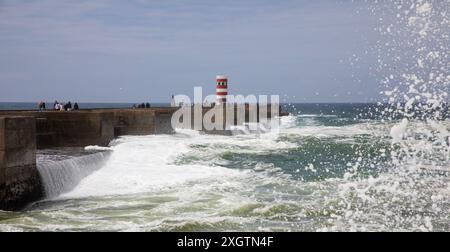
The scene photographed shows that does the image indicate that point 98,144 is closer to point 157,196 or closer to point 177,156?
point 177,156

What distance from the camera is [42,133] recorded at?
13.7 metres

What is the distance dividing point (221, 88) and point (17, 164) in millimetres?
22267

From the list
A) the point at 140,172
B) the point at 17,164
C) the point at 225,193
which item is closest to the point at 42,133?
the point at 140,172

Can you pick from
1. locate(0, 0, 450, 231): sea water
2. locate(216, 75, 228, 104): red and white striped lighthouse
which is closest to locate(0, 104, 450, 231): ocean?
locate(0, 0, 450, 231): sea water

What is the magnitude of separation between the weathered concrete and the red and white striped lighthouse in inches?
831

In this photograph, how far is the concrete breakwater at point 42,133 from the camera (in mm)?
8734

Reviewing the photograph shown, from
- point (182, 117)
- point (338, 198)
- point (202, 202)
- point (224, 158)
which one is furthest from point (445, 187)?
point (182, 117)

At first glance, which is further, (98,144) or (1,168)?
(98,144)

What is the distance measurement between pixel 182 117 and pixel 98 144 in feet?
33.2

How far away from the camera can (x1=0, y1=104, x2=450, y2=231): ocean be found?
7.66 metres

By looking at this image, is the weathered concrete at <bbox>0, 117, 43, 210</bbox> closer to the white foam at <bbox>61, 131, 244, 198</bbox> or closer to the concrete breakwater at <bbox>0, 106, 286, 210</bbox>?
the concrete breakwater at <bbox>0, 106, 286, 210</bbox>

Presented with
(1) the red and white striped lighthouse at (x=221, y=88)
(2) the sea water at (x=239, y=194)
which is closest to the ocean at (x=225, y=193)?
(2) the sea water at (x=239, y=194)

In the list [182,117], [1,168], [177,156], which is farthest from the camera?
[182,117]
